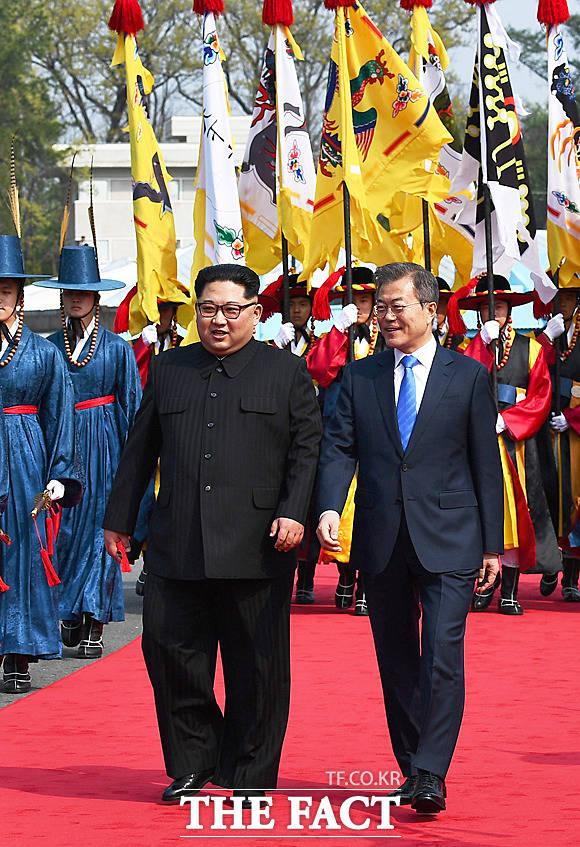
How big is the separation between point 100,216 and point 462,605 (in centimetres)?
4242

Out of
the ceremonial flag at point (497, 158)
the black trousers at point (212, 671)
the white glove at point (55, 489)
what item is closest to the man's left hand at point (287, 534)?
the black trousers at point (212, 671)

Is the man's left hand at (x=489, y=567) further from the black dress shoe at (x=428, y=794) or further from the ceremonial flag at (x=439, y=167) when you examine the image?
the ceremonial flag at (x=439, y=167)

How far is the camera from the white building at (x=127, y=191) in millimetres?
45562

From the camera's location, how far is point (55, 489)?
722 cm

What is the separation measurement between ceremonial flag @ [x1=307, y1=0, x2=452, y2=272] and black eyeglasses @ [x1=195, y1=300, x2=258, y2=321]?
476 cm

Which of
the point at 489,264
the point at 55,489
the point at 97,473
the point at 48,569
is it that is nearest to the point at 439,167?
the point at 489,264

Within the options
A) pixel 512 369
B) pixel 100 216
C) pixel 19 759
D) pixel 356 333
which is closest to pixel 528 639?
pixel 512 369

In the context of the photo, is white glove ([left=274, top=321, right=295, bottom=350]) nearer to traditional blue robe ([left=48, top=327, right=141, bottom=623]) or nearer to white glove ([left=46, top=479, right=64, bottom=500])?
traditional blue robe ([left=48, top=327, right=141, bottom=623])

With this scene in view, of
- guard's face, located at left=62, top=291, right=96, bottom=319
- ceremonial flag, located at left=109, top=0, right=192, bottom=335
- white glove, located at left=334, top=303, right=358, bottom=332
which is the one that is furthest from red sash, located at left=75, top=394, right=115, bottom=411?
white glove, located at left=334, top=303, right=358, bottom=332

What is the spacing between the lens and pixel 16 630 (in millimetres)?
7223

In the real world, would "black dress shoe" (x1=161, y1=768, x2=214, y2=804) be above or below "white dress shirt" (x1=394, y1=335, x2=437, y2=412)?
below

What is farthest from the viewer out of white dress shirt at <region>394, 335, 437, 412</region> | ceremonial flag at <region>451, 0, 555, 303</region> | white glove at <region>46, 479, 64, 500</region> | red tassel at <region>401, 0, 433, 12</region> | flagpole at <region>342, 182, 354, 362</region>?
red tassel at <region>401, 0, 433, 12</region>

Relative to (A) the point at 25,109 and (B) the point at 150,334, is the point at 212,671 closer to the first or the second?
(B) the point at 150,334

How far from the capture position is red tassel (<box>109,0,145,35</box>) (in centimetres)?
1033
